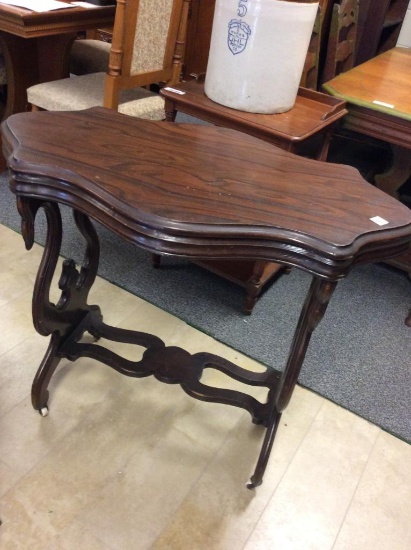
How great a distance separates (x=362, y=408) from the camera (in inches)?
58.6

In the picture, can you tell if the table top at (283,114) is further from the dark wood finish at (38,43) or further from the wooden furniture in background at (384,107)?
the dark wood finish at (38,43)

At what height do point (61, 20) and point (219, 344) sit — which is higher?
point (61, 20)

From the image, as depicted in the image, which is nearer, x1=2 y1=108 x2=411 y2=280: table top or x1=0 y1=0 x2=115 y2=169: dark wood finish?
x1=2 y1=108 x2=411 y2=280: table top

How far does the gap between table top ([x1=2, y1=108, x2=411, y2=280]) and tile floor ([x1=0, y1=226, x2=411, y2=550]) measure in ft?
2.24

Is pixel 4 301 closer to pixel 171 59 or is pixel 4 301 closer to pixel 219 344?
pixel 219 344

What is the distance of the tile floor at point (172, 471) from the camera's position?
1.11 meters

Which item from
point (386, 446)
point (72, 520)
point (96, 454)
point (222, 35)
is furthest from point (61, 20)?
point (386, 446)

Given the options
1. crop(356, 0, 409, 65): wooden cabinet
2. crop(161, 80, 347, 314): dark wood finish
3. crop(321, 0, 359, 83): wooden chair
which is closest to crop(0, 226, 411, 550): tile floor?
crop(161, 80, 347, 314): dark wood finish

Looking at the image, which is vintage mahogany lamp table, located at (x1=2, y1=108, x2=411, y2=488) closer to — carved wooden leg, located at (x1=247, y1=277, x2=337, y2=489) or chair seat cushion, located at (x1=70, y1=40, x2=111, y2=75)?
carved wooden leg, located at (x1=247, y1=277, x2=337, y2=489)

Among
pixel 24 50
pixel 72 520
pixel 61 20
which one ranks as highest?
pixel 61 20

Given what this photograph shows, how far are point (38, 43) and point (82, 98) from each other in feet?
1.82

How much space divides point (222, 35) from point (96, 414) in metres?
1.05

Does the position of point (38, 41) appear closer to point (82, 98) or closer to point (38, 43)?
point (38, 43)

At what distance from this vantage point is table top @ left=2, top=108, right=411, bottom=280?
77cm
